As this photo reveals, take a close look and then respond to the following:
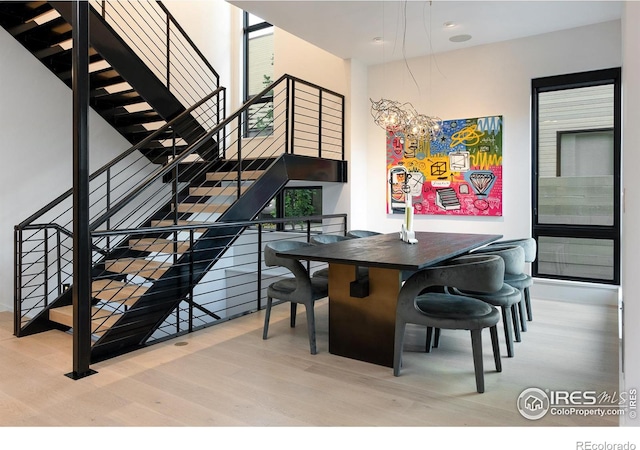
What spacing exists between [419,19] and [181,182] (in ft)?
11.3

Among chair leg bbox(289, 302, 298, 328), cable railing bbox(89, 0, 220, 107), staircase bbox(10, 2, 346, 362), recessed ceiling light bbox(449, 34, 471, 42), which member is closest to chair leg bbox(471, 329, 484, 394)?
chair leg bbox(289, 302, 298, 328)

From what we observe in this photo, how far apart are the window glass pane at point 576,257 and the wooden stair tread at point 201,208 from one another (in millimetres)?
3809

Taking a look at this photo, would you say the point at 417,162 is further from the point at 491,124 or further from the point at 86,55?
the point at 86,55

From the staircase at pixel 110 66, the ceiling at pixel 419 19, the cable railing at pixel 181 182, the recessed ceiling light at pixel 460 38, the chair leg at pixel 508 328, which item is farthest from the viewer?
the recessed ceiling light at pixel 460 38

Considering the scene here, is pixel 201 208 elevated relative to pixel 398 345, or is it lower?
elevated

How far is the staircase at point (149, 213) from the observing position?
3.71 meters

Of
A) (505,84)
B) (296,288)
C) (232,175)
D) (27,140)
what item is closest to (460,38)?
(505,84)

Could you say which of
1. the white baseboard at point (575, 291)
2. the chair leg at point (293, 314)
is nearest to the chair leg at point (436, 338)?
the chair leg at point (293, 314)

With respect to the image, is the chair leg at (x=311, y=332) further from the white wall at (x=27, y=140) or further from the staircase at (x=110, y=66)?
the white wall at (x=27, y=140)

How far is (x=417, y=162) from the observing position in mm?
6059

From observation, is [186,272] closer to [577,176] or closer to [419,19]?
[419,19]

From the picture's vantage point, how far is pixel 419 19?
4754 mm

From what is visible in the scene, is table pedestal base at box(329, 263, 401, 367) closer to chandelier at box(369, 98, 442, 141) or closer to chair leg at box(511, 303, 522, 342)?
chair leg at box(511, 303, 522, 342)

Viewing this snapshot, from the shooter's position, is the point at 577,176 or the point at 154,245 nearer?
the point at 154,245
